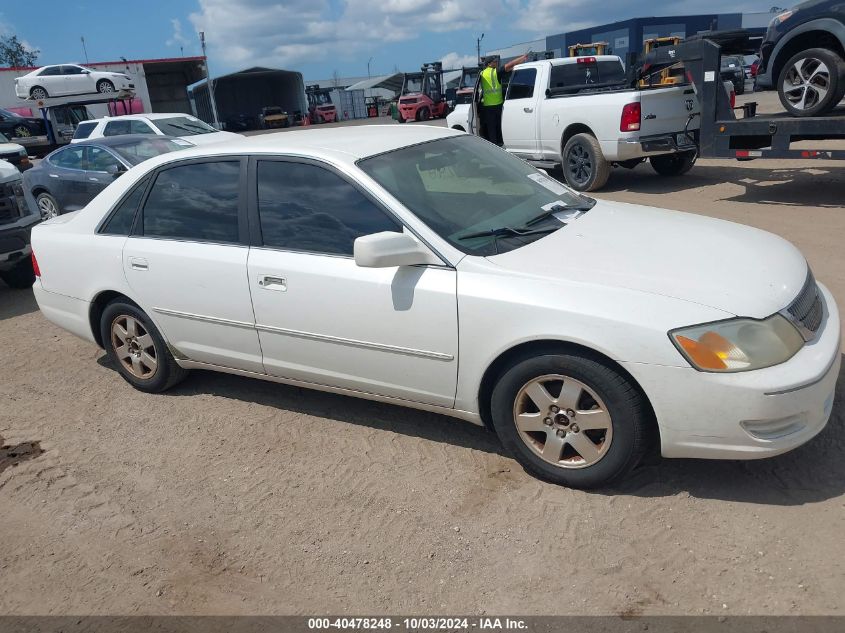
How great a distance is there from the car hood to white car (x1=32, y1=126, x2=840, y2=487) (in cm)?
1

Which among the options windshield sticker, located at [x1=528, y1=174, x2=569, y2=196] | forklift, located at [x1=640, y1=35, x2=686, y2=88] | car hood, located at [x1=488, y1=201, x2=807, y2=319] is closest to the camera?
car hood, located at [x1=488, y1=201, x2=807, y2=319]

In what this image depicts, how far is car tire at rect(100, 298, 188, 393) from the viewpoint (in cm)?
446

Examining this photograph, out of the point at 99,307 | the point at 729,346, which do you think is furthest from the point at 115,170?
the point at 729,346

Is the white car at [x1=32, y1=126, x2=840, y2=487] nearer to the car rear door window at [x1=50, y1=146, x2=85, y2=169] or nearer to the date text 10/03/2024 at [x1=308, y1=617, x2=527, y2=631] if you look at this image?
the date text 10/03/2024 at [x1=308, y1=617, x2=527, y2=631]

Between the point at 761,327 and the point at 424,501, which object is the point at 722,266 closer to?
the point at 761,327

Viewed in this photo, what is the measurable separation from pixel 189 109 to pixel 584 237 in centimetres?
5273

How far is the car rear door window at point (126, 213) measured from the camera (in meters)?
4.41

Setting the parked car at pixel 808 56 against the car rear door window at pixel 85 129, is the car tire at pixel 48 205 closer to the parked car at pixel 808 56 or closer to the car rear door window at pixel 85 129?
the car rear door window at pixel 85 129

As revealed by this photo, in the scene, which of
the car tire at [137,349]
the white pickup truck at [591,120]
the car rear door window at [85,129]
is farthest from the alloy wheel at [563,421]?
the car rear door window at [85,129]

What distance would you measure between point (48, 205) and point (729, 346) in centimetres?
1077

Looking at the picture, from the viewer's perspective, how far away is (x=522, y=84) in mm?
11859

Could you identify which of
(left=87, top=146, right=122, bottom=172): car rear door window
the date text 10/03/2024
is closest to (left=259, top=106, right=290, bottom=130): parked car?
(left=87, top=146, right=122, bottom=172): car rear door window

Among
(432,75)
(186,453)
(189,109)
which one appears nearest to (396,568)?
(186,453)

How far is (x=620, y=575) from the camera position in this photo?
8.88ft
